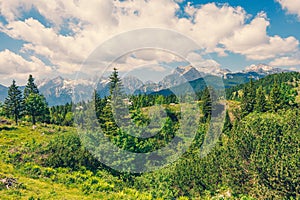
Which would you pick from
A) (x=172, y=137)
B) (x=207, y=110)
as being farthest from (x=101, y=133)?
(x=207, y=110)

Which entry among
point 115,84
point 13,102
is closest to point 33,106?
point 13,102

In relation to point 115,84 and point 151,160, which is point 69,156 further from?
point 115,84

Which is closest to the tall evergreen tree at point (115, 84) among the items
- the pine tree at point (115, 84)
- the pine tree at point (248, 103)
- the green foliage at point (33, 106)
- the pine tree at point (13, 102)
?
A: the pine tree at point (115, 84)

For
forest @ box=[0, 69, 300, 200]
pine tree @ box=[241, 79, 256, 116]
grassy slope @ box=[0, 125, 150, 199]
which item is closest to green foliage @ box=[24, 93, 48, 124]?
forest @ box=[0, 69, 300, 200]

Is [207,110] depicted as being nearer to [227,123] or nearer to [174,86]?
[227,123]

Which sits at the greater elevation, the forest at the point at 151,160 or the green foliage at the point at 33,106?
the green foliage at the point at 33,106

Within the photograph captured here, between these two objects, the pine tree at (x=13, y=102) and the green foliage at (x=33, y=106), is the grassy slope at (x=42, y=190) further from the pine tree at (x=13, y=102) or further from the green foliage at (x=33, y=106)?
the pine tree at (x=13, y=102)

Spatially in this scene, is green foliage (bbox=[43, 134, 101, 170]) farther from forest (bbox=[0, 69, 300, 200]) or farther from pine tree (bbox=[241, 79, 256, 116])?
pine tree (bbox=[241, 79, 256, 116])

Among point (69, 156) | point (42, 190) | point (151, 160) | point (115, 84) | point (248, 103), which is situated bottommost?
point (42, 190)

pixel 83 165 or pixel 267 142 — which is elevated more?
pixel 267 142

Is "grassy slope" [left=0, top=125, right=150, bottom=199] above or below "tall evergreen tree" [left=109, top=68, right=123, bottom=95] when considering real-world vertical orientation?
below

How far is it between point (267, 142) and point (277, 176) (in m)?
4.80

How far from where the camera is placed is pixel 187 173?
3120 cm

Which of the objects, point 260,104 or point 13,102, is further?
point 260,104
